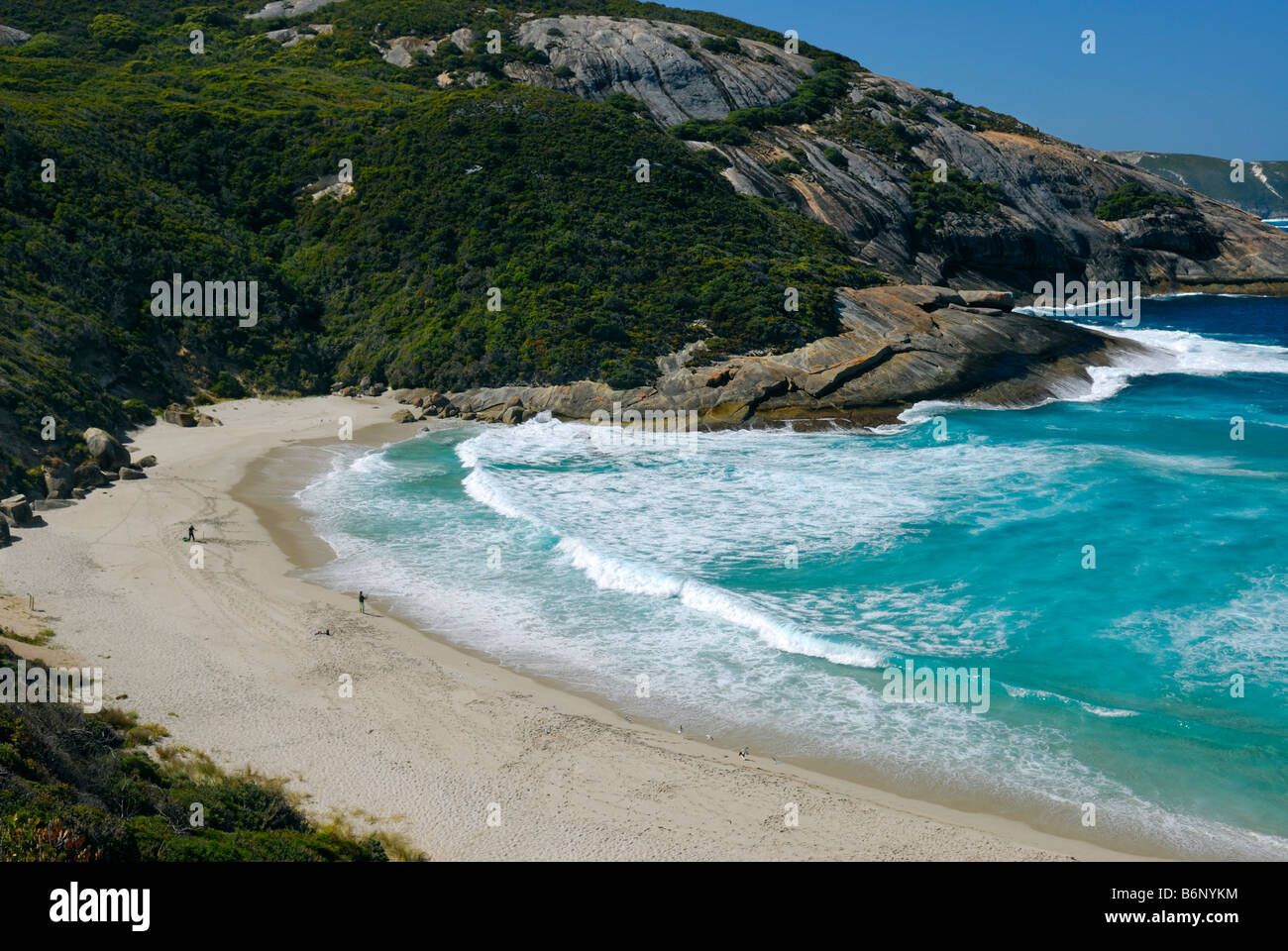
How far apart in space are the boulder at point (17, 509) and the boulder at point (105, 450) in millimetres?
5061

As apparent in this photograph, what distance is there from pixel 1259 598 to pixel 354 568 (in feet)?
76.4

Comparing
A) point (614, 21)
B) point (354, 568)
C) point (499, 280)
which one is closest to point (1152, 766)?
point (354, 568)

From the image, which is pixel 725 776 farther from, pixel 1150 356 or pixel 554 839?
pixel 1150 356

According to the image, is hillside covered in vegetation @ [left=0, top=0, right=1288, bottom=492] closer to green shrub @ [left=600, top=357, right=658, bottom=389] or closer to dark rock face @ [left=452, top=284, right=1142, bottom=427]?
green shrub @ [left=600, top=357, right=658, bottom=389]

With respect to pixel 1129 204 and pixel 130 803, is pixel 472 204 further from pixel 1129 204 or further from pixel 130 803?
pixel 1129 204

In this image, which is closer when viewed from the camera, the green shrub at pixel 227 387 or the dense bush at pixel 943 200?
the green shrub at pixel 227 387

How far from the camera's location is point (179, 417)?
1515 inches

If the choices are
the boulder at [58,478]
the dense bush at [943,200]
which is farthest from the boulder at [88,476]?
the dense bush at [943,200]

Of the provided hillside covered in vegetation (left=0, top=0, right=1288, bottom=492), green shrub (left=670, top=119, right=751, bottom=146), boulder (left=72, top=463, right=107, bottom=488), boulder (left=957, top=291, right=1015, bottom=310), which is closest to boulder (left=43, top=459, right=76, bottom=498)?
boulder (left=72, top=463, right=107, bottom=488)

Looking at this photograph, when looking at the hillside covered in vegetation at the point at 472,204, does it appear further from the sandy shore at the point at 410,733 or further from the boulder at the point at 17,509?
the sandy shore at the point at 410,733

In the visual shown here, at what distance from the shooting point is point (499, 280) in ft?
160

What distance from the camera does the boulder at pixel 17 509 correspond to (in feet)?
84.8

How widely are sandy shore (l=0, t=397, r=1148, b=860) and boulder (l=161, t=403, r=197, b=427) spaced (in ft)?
42.8

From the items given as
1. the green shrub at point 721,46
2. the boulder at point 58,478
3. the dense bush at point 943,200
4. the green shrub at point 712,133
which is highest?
the green shrub at point 721,46
